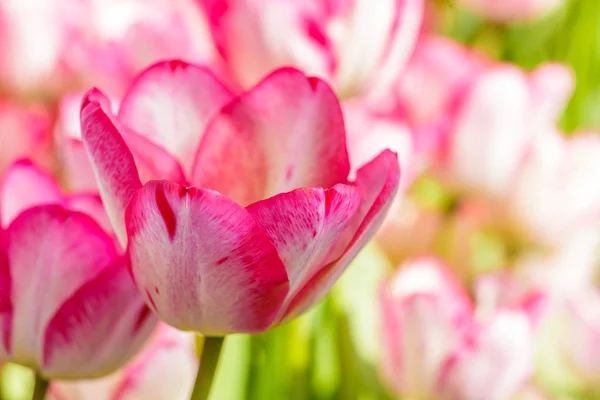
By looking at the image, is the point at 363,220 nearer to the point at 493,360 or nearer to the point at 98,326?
the point at 98,326

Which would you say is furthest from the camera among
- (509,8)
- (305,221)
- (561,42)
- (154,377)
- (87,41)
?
(561,42)

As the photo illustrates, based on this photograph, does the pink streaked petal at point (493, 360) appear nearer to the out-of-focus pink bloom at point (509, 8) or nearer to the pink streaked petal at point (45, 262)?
the pink streaked petal at point (45, 262)

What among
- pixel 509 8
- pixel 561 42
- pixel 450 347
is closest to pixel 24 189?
pixel 450 347

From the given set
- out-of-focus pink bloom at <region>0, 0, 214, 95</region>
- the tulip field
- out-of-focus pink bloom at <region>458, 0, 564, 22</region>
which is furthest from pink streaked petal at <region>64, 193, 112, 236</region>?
out-of-focus pink bloom at <region>458, 0, 564, 22</region>

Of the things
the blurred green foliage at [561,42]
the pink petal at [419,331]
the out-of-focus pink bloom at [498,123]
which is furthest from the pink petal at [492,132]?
the blurred green foliage at [561,42]

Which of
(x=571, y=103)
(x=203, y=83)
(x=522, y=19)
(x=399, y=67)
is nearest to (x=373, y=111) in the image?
(x=399, y=67)

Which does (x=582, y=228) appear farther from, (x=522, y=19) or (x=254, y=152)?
(x=254, y=152)
